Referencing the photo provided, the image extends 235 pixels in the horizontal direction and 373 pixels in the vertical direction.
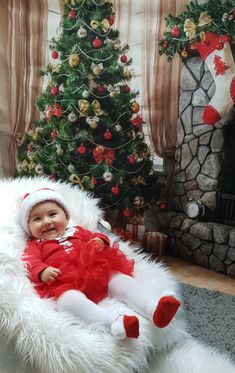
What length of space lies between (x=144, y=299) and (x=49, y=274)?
0.37 m

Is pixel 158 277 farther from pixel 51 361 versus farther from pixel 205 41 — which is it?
pixel 205 41

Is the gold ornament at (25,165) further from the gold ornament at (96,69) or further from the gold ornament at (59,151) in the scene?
the gold ornament at (96,69)

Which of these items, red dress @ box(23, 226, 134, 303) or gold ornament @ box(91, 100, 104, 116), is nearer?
red dress @ box(23, 226, 134, 303)

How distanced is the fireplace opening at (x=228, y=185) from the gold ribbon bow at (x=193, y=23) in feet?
2.42

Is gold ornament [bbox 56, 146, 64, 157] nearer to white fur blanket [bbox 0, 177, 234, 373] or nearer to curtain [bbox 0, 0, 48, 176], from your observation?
curtain [bbox 0, 0, 48, 176]

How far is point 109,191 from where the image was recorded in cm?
298

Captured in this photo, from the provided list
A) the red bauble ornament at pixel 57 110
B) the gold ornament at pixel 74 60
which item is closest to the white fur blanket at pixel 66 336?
the red bauble ornament at pixel 57 110

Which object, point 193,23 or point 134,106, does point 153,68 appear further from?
point 193,23

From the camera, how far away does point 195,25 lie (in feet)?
8.79

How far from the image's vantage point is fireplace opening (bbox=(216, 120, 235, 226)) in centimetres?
298

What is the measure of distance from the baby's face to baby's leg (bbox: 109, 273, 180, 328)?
375 mm

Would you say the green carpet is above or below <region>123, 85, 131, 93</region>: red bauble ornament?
below

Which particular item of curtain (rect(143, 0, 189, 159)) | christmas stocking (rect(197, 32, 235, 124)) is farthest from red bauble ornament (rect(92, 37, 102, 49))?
christmas stocking (rect(197, 32, 235, 124))

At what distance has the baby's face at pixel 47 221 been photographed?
→ 5.72 feet
